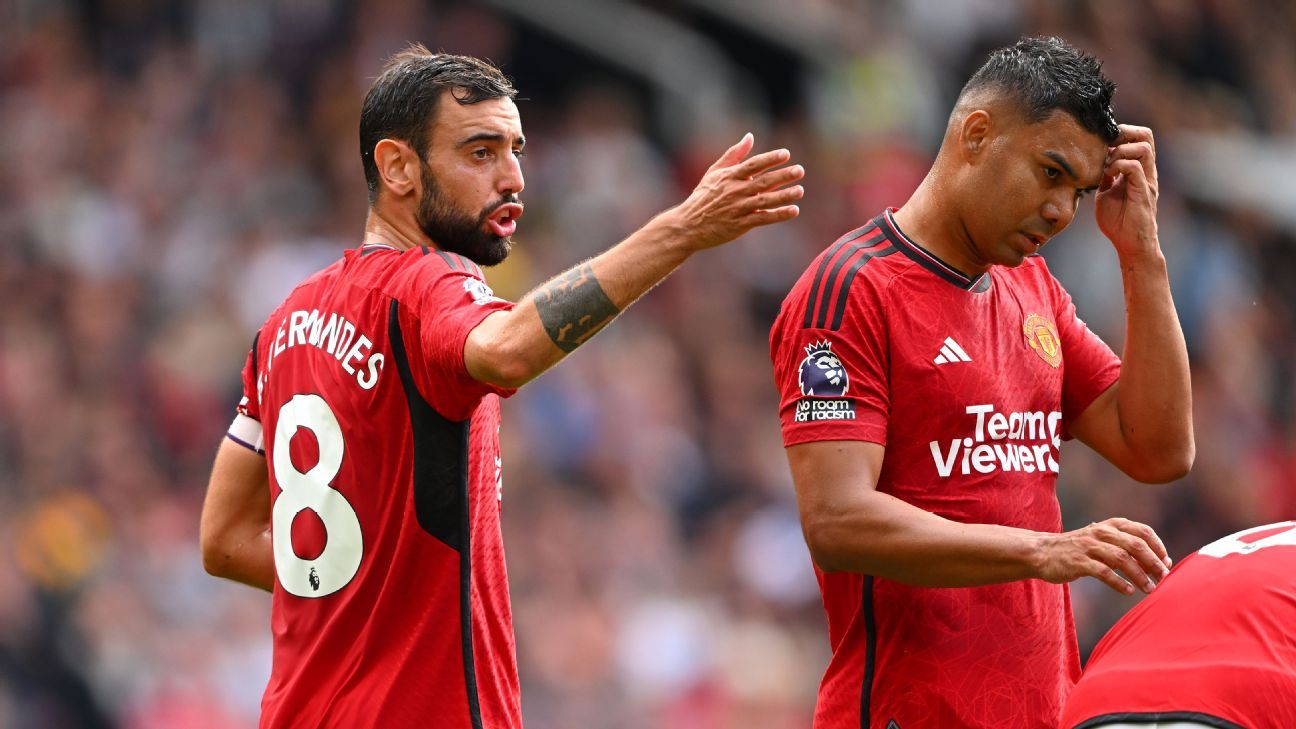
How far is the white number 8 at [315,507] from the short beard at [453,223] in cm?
52

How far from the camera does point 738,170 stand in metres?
4.06

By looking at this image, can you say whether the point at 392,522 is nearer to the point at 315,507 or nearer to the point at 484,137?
the point at 315,507

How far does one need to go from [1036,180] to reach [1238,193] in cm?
1120

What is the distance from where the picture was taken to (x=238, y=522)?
16.7 feet

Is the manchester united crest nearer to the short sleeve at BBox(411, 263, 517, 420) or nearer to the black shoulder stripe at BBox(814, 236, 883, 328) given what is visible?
the black shoulder stripe at BBox(814, 236, 883, 328)

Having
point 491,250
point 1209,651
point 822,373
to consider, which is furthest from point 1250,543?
point 491,250

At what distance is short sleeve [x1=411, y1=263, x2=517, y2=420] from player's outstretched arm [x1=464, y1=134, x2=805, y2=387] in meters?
0.06

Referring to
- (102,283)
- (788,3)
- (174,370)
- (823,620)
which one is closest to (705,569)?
(823,620)

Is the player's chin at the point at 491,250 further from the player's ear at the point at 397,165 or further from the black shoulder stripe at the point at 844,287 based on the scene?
the black shoulder stripe at the point at 844,287

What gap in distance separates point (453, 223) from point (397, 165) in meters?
0.23

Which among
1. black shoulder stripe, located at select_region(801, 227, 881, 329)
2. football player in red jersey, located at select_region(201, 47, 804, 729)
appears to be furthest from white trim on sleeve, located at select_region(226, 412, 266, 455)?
black shoulder stripe, located at select_region(801, 227, 881, 329)

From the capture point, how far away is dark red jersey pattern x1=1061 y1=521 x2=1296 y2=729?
377 centimetres

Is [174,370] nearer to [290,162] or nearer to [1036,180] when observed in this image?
[290,162]

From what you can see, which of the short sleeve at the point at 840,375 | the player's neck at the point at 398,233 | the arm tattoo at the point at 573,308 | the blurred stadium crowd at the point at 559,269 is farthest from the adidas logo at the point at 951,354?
the blurred stadium crowd at the point at 559,269
